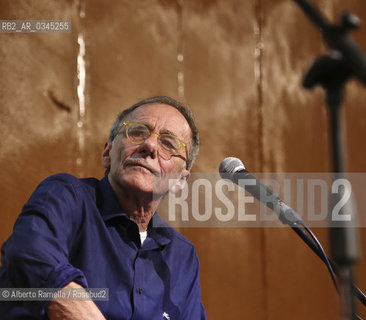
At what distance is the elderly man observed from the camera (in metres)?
1.04

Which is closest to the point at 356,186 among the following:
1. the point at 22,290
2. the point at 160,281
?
the point at 160,281

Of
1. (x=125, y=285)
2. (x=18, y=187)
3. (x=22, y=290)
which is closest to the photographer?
(x=22, y=290)

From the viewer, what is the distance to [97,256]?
51.3 inches

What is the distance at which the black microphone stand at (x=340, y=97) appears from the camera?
57cm

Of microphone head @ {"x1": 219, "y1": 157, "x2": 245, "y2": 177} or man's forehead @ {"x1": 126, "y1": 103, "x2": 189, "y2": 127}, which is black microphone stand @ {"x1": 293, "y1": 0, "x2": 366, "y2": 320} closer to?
microphone head @ {"x1": 219, "y1": 157, "x2": 245, "y2": 177}

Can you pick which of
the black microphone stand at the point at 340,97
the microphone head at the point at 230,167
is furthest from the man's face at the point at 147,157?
the black microphone stand at the point at 340,97

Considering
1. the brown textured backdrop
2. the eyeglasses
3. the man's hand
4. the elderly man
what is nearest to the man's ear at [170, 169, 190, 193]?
the elderly man

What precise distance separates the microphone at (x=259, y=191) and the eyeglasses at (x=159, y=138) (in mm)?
355

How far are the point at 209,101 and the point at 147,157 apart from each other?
905 millimetres

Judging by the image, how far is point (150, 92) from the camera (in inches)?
87.2

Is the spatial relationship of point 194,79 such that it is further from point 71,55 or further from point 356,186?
point 356,186

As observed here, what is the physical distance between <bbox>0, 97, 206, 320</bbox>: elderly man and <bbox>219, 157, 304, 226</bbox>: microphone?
340 mm

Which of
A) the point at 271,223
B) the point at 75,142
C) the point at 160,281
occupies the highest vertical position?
the point at 75,142

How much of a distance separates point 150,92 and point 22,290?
1.36 meters
